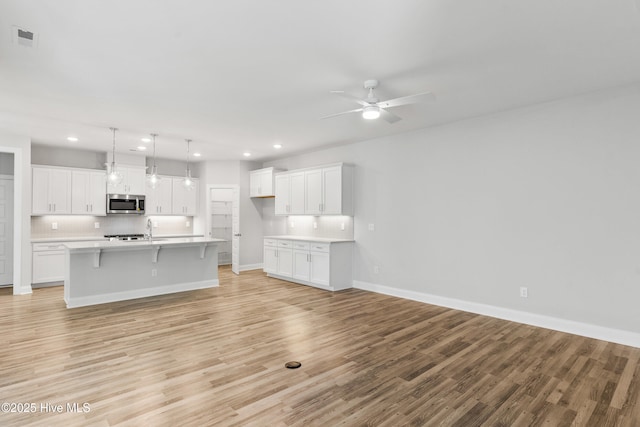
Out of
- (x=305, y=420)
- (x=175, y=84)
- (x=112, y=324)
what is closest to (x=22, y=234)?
(x=112, y=324)

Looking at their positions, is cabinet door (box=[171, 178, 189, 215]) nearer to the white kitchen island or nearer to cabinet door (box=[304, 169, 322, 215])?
the white kitchen island

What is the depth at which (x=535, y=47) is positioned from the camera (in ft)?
9.66

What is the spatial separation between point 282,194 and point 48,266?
15.6 feet

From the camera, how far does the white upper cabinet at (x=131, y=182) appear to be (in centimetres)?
759

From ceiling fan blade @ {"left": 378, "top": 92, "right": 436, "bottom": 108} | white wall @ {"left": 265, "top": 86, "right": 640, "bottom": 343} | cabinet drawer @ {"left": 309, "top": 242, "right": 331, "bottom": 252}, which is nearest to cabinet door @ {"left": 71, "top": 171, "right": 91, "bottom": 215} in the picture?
cabinet drawer @ {"left": 309, "top": 242, "right": 331, "bottom": 252}

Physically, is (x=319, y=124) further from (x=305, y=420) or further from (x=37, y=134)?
(x=37, y=134)

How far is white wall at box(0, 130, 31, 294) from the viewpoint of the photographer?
6.03 m

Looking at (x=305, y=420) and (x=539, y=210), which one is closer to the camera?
(x=305, y=420)

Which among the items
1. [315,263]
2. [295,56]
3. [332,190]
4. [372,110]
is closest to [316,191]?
[332,190]

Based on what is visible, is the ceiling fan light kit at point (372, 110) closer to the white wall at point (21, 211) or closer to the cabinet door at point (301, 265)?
the cabinet door at point (301, 265)

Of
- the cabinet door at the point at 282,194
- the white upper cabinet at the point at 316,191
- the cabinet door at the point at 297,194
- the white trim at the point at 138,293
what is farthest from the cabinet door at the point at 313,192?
the white trim at the point at 138,293

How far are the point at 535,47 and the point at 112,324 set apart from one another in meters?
5.51

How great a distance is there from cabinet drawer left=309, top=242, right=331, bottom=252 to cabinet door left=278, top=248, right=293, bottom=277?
2.35ft

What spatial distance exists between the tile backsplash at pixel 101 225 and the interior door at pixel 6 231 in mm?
402
